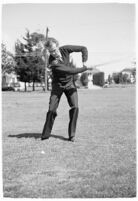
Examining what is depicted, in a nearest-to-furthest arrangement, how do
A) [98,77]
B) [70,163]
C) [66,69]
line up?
[70,163], [66,69], [98,77]

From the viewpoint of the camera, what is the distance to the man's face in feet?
27.2

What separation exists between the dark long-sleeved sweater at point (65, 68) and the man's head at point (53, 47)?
0.09m

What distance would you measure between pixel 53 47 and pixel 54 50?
0.07 metres

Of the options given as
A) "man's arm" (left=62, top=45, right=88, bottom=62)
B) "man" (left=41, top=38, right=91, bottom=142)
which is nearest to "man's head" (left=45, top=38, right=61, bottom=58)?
"man" (left=41, top=38, right=91, bottom=142)

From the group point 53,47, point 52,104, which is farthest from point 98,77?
point 53,47

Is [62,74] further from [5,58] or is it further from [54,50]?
[5,58]

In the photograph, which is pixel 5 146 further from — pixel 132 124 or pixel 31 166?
pixel 132 124

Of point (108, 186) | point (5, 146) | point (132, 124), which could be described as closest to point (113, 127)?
point (132, 124)

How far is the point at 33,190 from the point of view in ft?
18.6

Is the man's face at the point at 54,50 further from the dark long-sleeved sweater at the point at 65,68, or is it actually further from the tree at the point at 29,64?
the tree at the point at 29,64

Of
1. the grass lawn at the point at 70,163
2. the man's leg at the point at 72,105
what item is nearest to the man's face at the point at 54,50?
the man's leg at the point at 72,105

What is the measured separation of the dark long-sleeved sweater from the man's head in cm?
9

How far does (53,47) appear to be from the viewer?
27.2 ft

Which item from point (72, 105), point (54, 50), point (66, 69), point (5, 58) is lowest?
point (72, 105)
